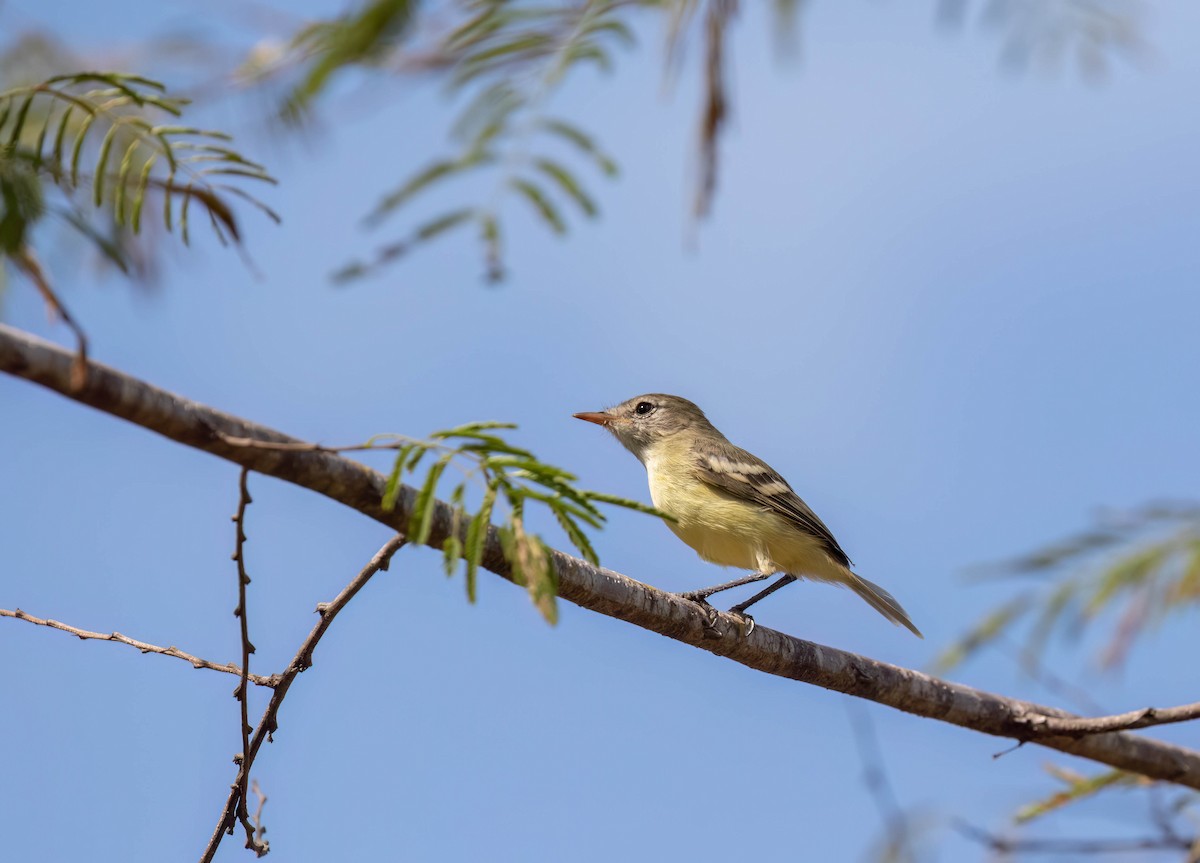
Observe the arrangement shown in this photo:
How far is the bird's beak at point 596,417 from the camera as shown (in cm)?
778

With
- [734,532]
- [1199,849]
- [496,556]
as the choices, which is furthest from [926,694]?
[496,556]

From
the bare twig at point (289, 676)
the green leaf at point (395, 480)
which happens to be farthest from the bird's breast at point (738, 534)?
the green leaf at point (395, 480)

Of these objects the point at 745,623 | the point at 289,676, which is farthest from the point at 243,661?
the point at 745,623

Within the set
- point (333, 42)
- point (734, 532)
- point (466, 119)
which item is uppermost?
point (734, 532)

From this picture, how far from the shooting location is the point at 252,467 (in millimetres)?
2779

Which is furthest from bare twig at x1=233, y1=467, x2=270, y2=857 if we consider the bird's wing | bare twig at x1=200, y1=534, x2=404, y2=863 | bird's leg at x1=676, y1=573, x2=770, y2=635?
the bird's wing

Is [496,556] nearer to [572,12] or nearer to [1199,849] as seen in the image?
[572,12]

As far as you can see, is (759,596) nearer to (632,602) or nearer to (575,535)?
(632,602)

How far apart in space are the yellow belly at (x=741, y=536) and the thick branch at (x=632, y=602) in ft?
4.89

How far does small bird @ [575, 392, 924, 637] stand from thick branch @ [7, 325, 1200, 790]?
3.44 ft

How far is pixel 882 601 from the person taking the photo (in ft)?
21.7

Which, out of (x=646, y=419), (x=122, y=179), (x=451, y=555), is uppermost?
(x=646, y=419)

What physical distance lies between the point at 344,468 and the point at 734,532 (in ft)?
12.3

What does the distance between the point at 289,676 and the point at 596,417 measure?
4.17 m
